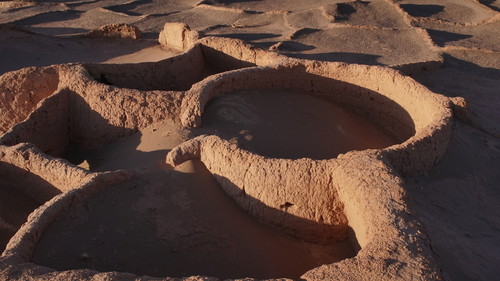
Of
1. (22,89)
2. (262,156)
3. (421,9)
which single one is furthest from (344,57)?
(22,89)

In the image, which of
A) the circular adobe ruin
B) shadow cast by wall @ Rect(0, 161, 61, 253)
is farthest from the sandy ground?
shadow cast by wall @ Rect(0, 161, 61, 253)

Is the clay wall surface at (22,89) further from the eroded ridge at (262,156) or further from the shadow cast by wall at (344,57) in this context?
the shadow cast by wall at (344,57)

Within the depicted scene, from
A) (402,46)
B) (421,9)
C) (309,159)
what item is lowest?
(402,46)

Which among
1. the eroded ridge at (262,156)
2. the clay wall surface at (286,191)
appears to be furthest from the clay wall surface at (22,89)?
the clay wall surface at (286,191)

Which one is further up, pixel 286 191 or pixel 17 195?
pixel 286 191

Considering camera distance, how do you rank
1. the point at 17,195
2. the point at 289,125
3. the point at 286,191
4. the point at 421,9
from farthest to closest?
the point at 421,9
the point at 289,125
the point at 17,195
the point at 286,191

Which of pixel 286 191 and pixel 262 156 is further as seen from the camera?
pixel 262 156

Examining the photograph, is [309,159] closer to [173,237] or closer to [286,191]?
[286,191]

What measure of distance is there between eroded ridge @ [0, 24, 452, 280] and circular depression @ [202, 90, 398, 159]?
0.54 feet

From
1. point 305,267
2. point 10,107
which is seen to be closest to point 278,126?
point 305,267

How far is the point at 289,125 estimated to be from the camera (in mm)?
6277

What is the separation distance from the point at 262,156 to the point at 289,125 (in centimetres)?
158

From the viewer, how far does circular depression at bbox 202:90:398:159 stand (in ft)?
19.5

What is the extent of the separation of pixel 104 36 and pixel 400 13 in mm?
7559
